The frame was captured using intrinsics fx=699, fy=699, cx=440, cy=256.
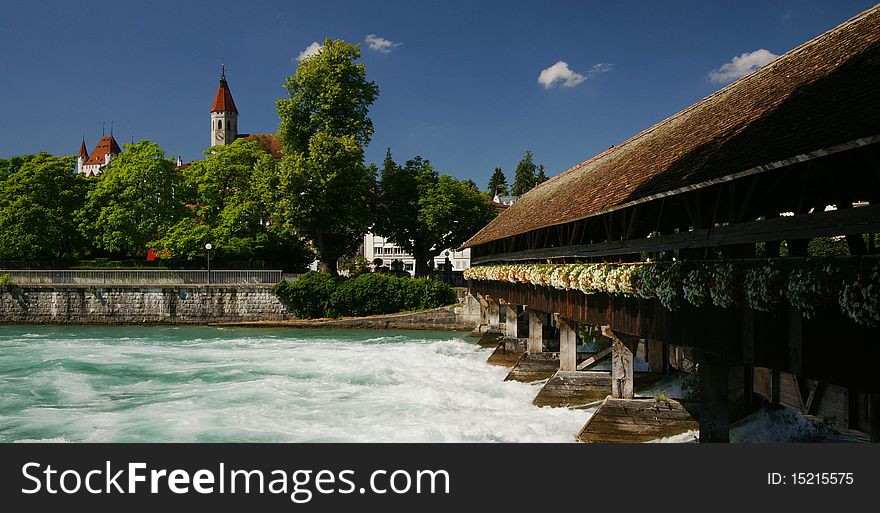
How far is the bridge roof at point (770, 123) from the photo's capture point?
5.54 meters

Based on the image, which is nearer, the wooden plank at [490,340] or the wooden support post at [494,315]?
the wooden plank at [490,340]

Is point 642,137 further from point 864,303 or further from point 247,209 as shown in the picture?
point 247,209

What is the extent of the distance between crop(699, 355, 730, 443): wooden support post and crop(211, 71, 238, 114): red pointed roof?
280 ft

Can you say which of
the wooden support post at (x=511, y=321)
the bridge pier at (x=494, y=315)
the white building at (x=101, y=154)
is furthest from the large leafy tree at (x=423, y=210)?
the white building at (x=101, y=154)

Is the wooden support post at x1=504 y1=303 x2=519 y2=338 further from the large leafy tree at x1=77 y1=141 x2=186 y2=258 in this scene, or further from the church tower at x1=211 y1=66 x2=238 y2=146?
the church tower at x1=211 y1=66 x2=238 y2=146

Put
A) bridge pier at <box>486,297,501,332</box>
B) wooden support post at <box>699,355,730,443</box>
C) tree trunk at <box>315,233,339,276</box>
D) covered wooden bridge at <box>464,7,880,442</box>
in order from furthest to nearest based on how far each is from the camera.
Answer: tree trunk at <box>315,233,339,276</box> < bridge pier at <box>486,297,501,332</box> < wooden support post at <box>699,355,730,443</box> < covered wooden bridge at <box>464,7,880,442</box>

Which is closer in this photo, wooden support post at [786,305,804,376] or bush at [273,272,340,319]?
wooden support post at [786,305,804,376]

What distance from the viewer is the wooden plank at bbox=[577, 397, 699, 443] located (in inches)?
388

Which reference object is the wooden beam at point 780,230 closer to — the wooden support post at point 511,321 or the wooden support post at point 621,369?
the wooden support post at point 621,369

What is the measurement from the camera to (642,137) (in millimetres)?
15734

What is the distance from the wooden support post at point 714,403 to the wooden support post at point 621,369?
2797 millimetres

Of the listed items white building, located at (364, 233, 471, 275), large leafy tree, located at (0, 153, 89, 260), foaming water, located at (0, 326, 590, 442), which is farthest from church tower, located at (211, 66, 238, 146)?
foaming water, located at (0, 326, 590, 442)
